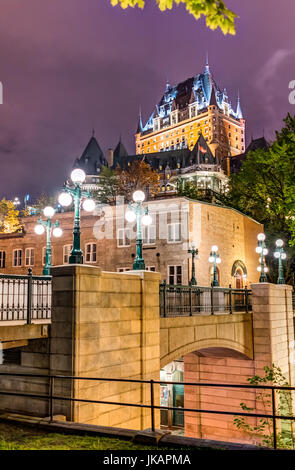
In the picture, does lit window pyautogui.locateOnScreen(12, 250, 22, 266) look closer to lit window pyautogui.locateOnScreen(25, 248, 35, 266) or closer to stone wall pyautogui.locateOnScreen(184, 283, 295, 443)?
lit window pyautogui.locateOnScreen(25, 248, 35, 266)

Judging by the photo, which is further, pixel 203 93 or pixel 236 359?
pixel 203 93

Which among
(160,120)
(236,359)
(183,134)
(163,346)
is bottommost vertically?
(236,359)

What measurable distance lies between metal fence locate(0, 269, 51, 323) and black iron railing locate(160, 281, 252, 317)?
4421 millimetres

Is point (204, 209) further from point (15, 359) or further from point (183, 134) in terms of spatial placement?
point (183, 134)

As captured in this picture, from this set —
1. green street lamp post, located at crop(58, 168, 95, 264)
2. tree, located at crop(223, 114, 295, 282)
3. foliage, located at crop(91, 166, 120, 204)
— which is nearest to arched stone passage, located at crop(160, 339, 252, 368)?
green street lamp post, located at crop(58, 168, 95, 264)

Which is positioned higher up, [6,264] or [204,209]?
[204,209]

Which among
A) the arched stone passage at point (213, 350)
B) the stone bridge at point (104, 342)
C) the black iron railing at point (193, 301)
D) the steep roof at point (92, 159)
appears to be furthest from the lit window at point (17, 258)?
the steep roof at point (92, 159)

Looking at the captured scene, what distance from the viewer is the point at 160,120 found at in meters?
188

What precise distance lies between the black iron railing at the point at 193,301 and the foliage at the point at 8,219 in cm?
6351

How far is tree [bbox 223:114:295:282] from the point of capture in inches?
1317
